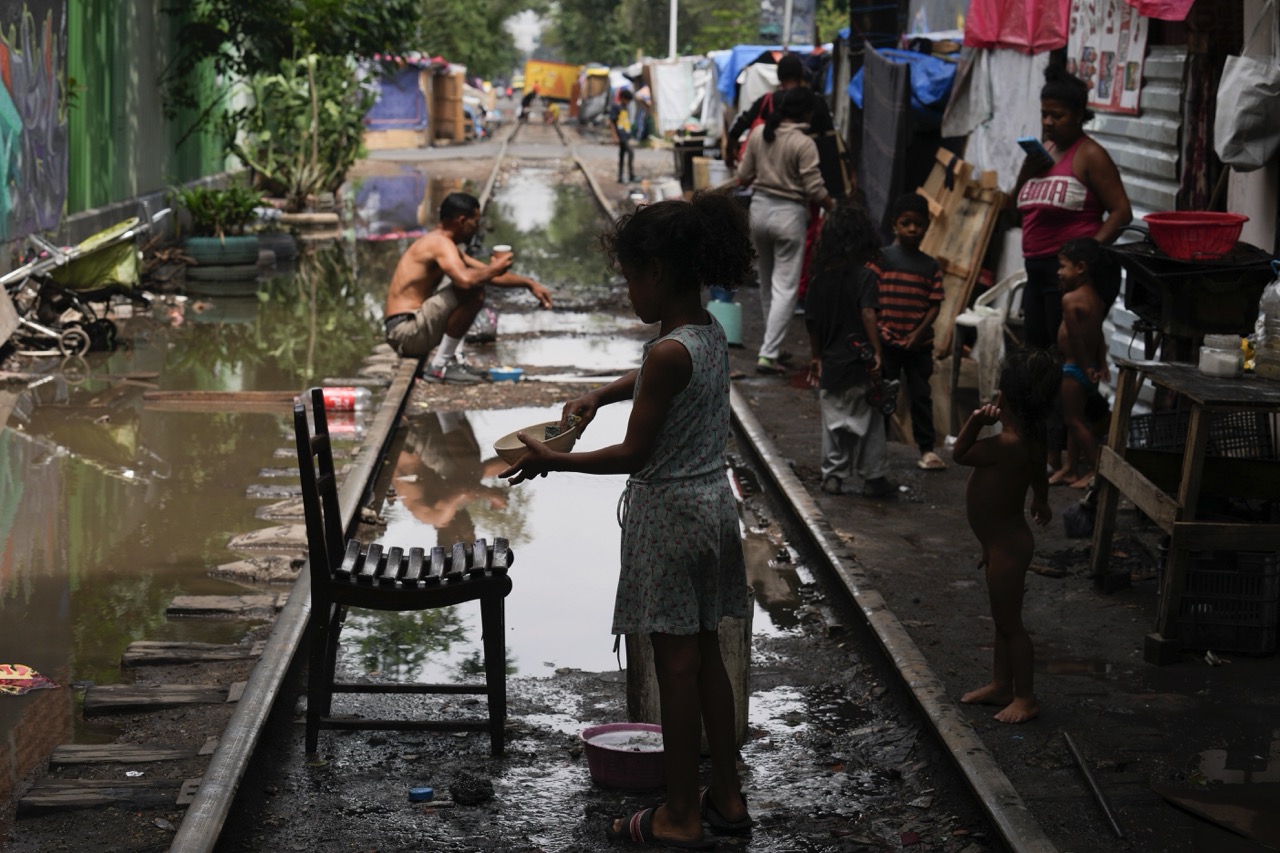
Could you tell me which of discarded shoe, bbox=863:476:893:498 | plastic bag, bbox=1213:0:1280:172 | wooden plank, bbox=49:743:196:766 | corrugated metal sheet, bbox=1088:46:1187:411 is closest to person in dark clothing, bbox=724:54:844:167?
corrugated metal sheet, bbox=1088:46:1187:411

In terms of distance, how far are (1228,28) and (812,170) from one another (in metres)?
4.08

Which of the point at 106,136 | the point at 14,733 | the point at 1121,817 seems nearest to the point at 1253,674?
the point at 1121,817

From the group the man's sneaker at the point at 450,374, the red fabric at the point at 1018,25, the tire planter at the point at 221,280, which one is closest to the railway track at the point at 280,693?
the man's sneaker at the point at 450,374

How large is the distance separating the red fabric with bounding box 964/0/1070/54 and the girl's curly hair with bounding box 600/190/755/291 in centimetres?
775

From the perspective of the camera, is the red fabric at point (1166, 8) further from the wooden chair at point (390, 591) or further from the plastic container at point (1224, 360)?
the wooden chair at point (390, 591)

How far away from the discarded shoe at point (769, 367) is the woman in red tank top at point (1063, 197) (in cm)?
377

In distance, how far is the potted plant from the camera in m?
17.3

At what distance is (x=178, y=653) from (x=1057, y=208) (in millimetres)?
5231

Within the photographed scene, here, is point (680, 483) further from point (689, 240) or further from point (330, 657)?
point (330, 657)

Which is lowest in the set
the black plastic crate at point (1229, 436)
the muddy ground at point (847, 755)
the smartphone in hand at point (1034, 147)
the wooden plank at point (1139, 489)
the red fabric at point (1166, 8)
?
the muddy ground at point (847, 755)

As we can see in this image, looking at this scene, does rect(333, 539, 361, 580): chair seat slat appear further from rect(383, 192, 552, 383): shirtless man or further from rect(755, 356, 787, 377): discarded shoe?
rect(755, 356, 787, 377): discarded shoe

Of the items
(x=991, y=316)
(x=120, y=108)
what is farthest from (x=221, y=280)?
(x=991, y=316)

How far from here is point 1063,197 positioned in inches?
329

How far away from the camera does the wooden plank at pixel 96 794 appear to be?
4.69 metres
